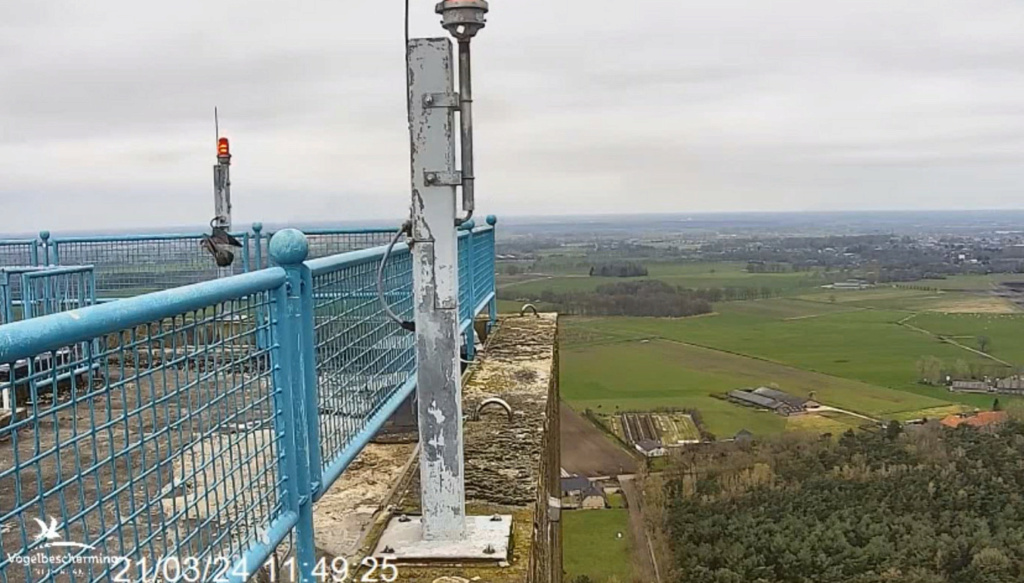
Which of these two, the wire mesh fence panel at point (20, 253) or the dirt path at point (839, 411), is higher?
the wire mesh fence panel at point (20, 253)

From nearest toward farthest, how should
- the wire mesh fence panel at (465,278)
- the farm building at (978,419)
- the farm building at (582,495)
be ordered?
the wire mesh fence panel at (465,278) → the farm building at (582,495) → the farm building at (978,419)

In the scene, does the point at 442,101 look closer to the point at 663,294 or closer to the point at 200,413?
the point at 200,413

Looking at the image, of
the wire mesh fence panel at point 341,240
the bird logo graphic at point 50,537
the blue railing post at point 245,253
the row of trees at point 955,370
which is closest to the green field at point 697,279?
the row of trees at point 955,370

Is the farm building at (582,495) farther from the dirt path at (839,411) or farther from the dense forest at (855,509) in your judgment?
the dirt path at (839,411)

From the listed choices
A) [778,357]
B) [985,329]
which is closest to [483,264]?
[778,357]

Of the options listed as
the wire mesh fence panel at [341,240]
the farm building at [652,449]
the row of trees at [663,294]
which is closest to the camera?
the wire mesh fence panel at [341,240]
